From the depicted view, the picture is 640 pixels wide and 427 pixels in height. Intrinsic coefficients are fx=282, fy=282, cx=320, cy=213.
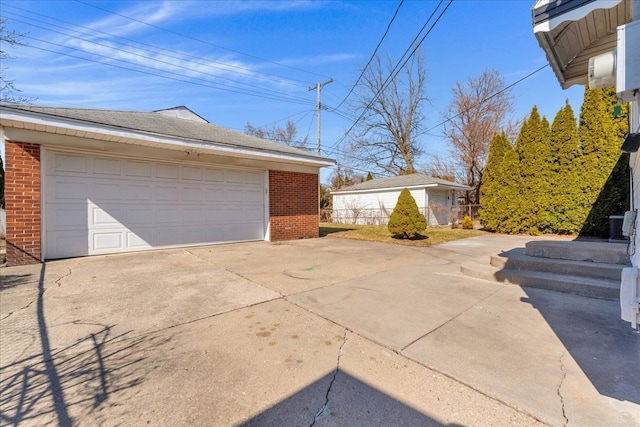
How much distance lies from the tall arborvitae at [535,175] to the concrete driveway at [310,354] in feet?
31.7

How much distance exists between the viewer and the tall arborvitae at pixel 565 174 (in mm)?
10914

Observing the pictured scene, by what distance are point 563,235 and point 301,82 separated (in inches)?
667

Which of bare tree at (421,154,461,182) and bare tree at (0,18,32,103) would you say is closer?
bare tree at (0,18,32,103)

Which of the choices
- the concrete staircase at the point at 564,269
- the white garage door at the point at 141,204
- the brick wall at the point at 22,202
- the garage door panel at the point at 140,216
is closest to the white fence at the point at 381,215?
the white garage door at the point at 141,204

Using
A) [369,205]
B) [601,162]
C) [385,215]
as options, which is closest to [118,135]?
[601,162]

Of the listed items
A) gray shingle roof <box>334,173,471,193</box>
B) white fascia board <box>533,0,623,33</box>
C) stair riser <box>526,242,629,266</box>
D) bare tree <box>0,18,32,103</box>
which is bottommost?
stair riser <box>526,242,629,266</box>

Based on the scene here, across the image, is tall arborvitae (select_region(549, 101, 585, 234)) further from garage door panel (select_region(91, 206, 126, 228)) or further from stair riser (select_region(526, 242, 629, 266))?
garage door panel (select_region(91, 206, 126, 228))

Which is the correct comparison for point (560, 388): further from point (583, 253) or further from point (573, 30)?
A: point (583, 253)

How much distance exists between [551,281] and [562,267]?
0.48 metres

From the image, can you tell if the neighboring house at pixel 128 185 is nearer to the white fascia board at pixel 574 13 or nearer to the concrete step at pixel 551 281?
the concrete step at pixel 551 281

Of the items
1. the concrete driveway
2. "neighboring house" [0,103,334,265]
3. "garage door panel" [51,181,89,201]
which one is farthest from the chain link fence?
"garage door panel" [51,181,89,201]

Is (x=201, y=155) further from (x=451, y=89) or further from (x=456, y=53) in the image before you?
(x=451, y=89)

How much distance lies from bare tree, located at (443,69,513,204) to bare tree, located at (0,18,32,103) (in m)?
25.5

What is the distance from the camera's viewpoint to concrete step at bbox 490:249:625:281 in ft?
13.6
